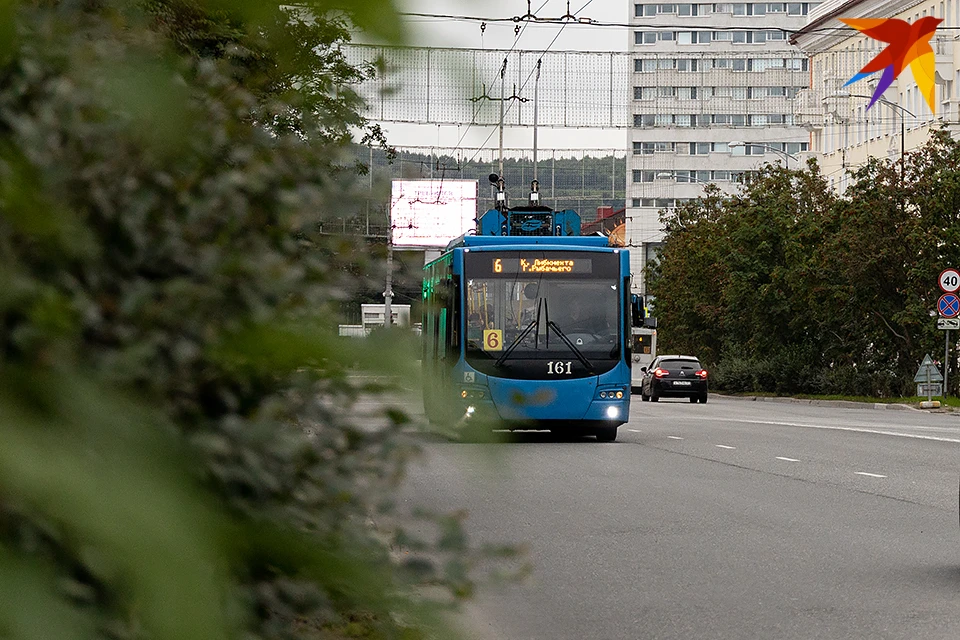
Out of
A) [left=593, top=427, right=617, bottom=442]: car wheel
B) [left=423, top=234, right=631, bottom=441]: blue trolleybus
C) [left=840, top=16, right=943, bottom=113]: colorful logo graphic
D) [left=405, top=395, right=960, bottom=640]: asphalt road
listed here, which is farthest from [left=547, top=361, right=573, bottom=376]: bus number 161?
[left=840, top=16, right=943, bottom=113]: colorful logo graphic

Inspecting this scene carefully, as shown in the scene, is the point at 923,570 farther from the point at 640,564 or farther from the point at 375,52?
the point at 375,52

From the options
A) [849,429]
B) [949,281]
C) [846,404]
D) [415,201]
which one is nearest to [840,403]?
[846,404]

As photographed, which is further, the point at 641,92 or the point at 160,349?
the point at 641,92

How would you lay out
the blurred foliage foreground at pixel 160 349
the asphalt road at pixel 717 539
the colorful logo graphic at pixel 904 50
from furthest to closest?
the asphalt road at pixel 717 539
the colorful logo graphic at pixel 904 50
the blurred foliage foreground at pixel 160 349

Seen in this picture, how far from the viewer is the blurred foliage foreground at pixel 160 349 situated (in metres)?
0.67

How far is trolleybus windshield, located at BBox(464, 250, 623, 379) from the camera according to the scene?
851 inches

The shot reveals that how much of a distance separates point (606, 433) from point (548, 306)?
219 cm

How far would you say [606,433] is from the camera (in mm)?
22953

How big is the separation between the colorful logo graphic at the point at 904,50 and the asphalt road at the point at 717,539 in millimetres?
825

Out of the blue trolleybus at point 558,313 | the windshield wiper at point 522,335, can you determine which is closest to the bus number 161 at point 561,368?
the blue trolleybus at point 558,313

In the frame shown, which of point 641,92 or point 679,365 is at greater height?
point 641,92

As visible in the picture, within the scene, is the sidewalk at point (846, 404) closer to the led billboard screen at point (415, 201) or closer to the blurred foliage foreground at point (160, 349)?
the led billboard screen at point (415, 201)

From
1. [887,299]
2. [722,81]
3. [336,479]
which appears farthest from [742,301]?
[722,81]

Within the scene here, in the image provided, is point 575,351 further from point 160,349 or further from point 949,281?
point 160,349
